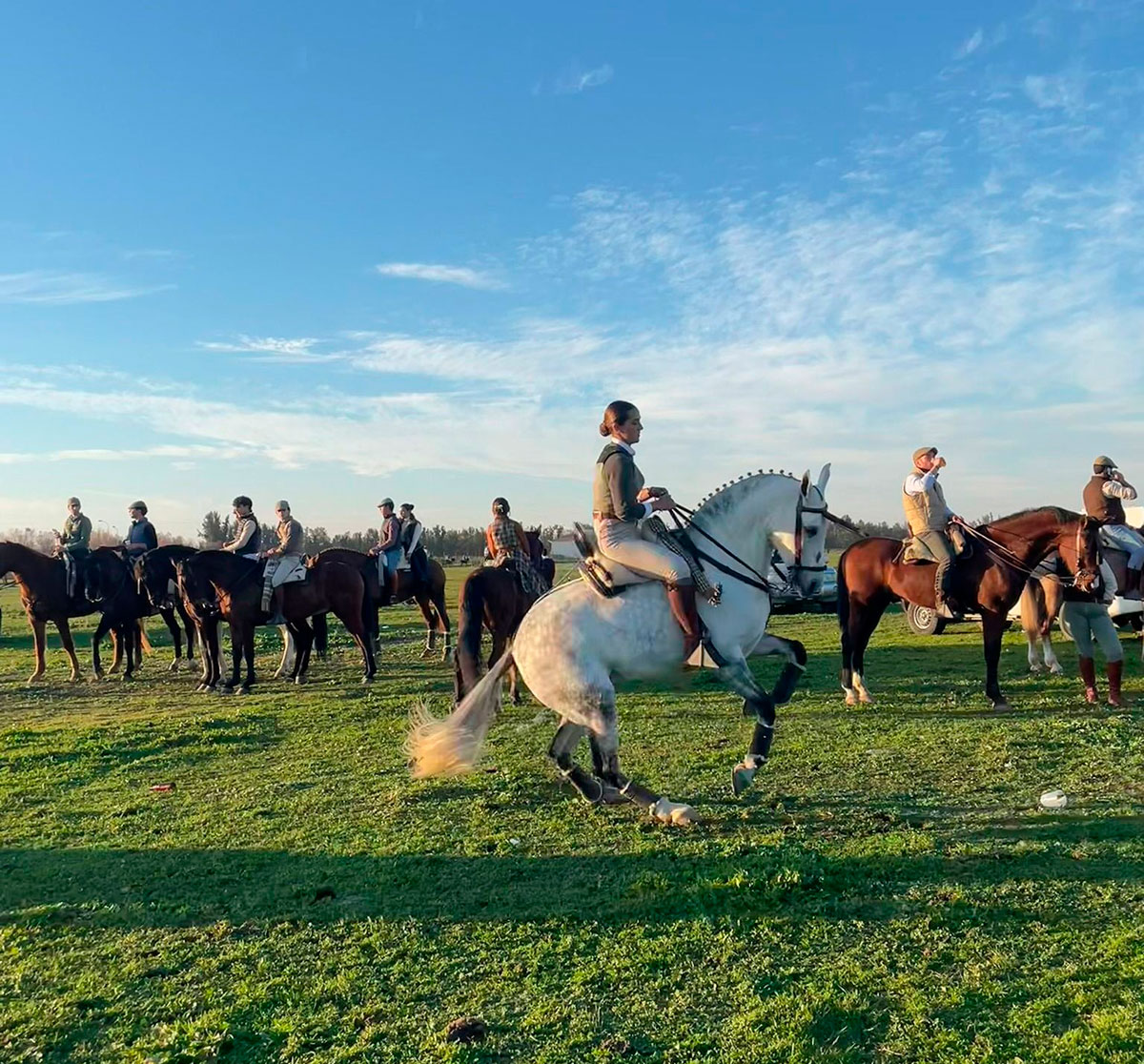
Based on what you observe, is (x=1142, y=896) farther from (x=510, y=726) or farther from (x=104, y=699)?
(x=104, y=699)

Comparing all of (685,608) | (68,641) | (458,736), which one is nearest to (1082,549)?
Result: (685,608)

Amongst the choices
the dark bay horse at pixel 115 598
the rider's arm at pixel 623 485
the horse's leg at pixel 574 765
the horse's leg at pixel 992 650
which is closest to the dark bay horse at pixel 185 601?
the dark bay horse at pixel 115 598

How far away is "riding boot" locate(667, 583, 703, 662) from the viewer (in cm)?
626

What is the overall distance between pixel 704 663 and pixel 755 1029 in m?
3.11

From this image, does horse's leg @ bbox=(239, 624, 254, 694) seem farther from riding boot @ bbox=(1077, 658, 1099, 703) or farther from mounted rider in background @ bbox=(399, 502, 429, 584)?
riding boot @ bbox=(1077, 658, 1099, 703)

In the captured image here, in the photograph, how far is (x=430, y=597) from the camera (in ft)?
60.0

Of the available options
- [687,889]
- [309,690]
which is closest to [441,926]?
[687,889]

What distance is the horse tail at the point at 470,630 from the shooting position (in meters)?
9.86

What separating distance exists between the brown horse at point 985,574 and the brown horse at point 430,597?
25.9ft

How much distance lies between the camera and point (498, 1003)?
3.81 meters

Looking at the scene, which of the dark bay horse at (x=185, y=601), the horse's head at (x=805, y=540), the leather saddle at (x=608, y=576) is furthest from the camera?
the dark bay horse at (x=185, y=601)

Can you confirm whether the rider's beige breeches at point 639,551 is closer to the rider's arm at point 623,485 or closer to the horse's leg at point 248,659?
the rider's arm at point 623,485

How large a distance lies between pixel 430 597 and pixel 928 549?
10.2m

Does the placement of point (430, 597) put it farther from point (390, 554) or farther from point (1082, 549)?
point (1082, 549)
